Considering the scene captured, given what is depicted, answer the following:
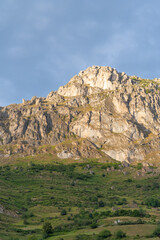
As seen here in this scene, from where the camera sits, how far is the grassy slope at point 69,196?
52.9 m

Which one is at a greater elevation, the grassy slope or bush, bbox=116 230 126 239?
the grassy slope

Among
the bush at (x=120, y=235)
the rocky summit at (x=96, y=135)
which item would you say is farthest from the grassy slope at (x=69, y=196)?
the rocky summit at (x=96, y=135)

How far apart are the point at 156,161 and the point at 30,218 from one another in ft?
340

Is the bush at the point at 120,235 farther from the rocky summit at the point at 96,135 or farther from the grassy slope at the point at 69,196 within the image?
the rocky summit at the point at 96,135

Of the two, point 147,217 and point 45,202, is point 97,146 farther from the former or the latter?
point 147,217

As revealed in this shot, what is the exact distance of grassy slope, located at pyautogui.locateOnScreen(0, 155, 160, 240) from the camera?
52.9m

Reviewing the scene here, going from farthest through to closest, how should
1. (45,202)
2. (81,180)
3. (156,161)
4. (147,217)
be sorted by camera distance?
(156,161) < (81,180) < (45,202) < (147,217)

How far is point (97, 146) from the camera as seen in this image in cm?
17400

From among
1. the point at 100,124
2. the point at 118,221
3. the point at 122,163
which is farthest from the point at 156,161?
the point at 118,221

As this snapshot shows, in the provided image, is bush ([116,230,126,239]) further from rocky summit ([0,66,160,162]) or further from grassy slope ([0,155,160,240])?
rocky summit ([0,66,160,162])

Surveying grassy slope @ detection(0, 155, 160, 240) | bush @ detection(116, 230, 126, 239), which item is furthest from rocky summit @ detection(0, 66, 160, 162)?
bush @ detection(116, 230, 126, 239)

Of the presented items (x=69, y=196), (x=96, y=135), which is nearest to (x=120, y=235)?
(x=69, y=196)

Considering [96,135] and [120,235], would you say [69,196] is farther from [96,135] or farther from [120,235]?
[96,135]

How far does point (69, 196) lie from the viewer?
96125 mm
